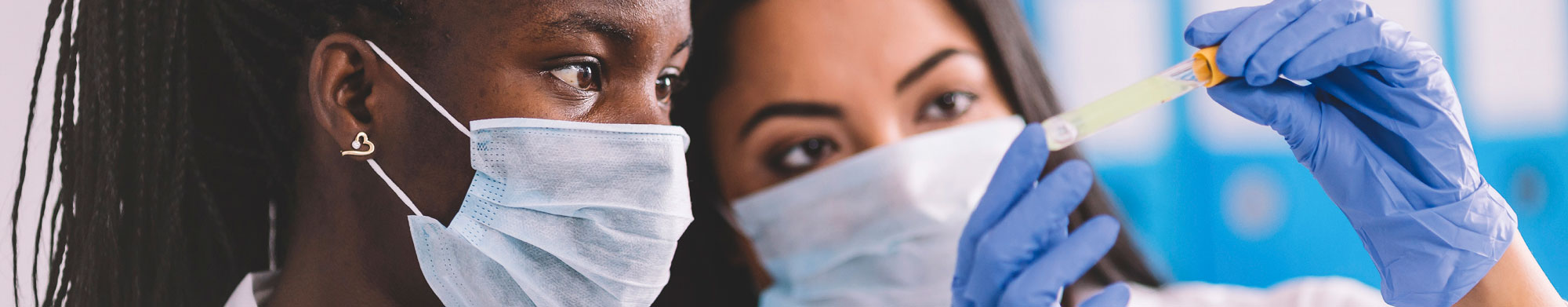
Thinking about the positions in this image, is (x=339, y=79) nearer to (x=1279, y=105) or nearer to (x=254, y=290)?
(x=254, y=290)

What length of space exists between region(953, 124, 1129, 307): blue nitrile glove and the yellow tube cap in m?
0.15

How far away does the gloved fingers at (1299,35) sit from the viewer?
100cm

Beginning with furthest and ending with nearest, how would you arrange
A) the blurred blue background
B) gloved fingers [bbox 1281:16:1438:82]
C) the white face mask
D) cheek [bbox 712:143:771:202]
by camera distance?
1. the blurred blue background
2. cheek [bbox 712:143:771:202]
3. the white face mask
4. gloved fingers [bbox 1281:16:1438:82]

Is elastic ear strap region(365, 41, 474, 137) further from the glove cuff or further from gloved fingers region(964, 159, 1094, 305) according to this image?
the glove cuff

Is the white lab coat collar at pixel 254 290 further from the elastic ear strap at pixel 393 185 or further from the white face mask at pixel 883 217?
the white face mask at pixel 883 217

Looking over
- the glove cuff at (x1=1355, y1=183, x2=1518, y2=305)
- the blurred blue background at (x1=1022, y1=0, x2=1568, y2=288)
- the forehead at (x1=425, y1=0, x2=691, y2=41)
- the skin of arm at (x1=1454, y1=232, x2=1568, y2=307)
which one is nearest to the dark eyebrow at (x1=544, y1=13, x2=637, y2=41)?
the forehead at (x1=425, y1=0, x2=691, y2=41)

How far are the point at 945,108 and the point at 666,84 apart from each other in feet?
1.63

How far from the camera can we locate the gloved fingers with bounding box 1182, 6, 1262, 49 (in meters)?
1.02

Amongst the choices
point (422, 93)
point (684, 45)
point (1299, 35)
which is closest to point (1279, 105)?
point (1299, 35)

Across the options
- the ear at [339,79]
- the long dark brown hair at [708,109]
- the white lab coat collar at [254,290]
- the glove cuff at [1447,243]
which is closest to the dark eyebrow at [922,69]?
the long dark brown hair at [708,109]

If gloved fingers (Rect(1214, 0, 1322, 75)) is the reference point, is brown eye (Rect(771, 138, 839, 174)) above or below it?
below

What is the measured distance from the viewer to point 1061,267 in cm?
101

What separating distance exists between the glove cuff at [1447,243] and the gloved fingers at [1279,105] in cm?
13

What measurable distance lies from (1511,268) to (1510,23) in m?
1.44
